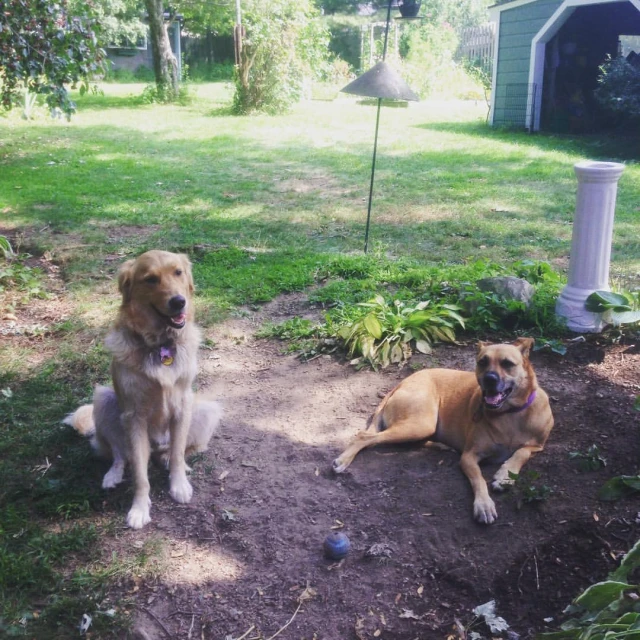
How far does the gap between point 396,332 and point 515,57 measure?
45.1 feet

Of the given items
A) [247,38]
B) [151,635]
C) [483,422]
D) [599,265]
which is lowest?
[151,635]

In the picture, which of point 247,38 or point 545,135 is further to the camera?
point 247,38

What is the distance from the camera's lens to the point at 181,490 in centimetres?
383

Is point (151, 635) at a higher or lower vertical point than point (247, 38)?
lower

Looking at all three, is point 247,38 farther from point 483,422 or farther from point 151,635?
point 151,635

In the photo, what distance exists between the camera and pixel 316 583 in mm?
3203

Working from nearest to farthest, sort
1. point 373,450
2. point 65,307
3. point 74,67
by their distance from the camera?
1. point 373,450
2. point 65,307
3. point 74,67

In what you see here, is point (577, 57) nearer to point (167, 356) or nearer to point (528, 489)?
point (528, 489)

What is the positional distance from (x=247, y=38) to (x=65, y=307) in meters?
13.3

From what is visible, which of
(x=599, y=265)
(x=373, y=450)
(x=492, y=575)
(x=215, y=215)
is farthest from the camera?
(x=215, y=215)

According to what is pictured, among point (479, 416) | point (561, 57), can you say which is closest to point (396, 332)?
point (479, 416)

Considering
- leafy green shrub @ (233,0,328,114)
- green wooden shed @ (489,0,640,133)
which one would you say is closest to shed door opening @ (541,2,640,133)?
green wooden shed @ (489,0,640,133)

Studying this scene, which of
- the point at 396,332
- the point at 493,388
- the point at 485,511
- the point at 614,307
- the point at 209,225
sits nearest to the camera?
the point at 485,511

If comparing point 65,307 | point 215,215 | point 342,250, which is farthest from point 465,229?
point 65,307
